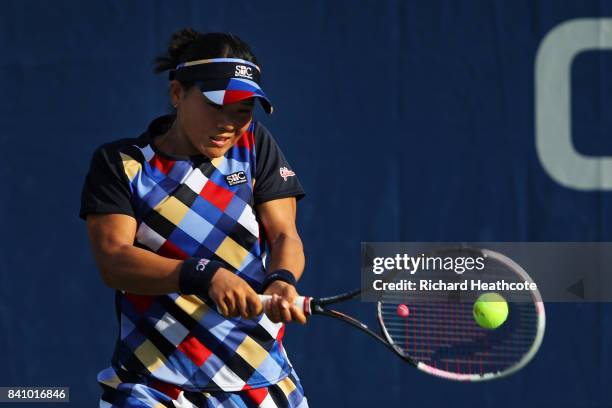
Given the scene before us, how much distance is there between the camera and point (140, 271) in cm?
254

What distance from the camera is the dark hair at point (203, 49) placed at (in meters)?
2.68

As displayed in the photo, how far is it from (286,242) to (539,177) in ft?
6.23

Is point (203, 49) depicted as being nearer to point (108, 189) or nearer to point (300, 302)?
point (108, 189)

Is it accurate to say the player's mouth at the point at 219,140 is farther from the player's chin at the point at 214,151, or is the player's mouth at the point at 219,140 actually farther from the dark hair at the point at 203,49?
the dark hair at the point at 203,49

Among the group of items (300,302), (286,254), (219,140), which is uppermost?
(219,140)

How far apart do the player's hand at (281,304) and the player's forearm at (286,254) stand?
0.09m

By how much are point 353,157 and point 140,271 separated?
194 centimetres

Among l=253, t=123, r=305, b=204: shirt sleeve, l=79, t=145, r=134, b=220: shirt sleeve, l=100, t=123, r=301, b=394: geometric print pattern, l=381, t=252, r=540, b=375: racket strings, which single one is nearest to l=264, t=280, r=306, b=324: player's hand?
l=100, t=123, r=301, b=394: geometric print pattern

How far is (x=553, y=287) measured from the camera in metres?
4.35

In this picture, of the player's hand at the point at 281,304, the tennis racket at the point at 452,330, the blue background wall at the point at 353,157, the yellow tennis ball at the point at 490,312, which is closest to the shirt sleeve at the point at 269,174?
the player's hand at the point at 281,304

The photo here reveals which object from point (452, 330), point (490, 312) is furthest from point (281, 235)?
point (452, 330)

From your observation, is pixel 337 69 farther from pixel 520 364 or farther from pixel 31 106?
pixel 520 364

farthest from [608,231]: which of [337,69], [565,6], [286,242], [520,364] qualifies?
[286,242]

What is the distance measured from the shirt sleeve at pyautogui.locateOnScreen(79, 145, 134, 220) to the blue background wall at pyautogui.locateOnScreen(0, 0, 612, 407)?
179 centimetres
